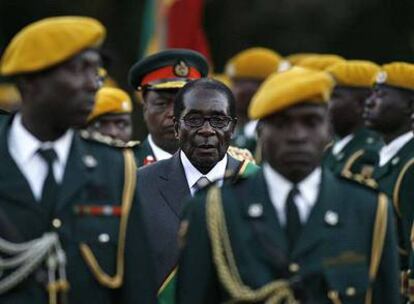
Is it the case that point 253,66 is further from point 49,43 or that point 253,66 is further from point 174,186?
point 49,43

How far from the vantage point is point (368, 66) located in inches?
569

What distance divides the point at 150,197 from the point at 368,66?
15.6ft

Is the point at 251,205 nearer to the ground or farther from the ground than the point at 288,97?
nearer to the ground

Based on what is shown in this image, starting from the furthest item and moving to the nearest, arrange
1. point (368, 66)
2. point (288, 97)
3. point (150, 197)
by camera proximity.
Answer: point (368, 66), point (150, 197), point (288, 97)

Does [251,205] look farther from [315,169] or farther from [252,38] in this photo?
[252,38]

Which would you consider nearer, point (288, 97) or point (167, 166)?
point (288, 97)

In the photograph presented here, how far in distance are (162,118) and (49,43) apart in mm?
3795

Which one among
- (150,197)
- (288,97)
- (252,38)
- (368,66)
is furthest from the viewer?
(252,38)

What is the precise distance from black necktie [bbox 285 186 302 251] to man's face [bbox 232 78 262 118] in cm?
1100

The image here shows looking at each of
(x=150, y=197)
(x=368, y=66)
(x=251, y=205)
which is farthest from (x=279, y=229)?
(x=368, y=66)

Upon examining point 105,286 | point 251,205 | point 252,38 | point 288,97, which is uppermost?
point 288,97

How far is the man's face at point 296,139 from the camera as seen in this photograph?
7453 millimetres

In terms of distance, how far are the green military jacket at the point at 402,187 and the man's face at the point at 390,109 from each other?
22.6 inches

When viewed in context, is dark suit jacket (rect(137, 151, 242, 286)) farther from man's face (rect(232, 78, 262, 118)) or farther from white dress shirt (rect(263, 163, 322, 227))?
man's face (rect(232, 78, 262, 118))
